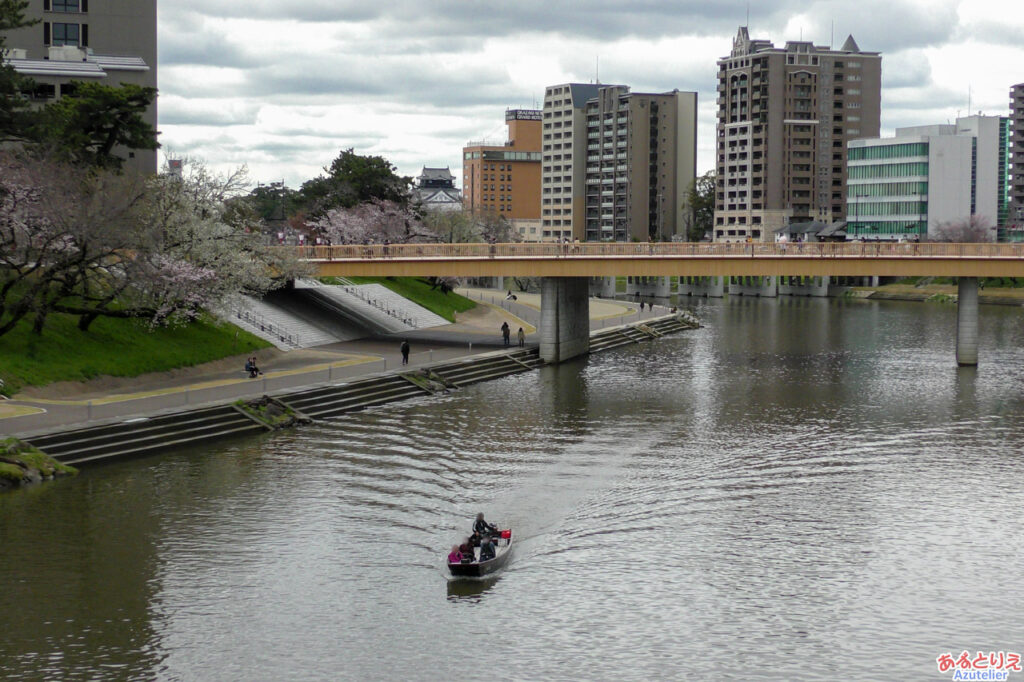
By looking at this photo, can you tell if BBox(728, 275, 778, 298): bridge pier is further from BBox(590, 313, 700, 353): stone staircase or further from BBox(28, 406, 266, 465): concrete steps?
BBox(28, 406, 266, 465): concrete steps

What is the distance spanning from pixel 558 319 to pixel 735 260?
12.5 m

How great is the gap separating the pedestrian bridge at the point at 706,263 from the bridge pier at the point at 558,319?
0.07 meters

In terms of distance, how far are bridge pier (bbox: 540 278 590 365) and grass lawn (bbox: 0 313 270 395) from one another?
20071 millimetres

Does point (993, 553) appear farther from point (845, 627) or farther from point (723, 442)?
point (723, 442)

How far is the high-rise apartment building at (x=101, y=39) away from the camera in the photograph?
3711 inches

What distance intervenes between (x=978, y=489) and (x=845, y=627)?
1551 cm

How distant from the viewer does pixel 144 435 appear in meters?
45.7

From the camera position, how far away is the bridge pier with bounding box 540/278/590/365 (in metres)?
77.7

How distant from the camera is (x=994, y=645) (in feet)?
86.1

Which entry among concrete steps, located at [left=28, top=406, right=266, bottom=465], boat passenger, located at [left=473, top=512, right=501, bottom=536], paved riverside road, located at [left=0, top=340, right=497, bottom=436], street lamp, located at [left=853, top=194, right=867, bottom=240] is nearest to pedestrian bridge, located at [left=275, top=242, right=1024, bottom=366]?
paved riverside road, located at [left=0, top=340, right=497, bottom=436]

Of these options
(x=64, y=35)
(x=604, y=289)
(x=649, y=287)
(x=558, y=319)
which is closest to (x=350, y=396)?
(x=558, y=319)

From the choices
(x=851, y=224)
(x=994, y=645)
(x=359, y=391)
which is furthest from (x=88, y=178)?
(x=851, y=224)

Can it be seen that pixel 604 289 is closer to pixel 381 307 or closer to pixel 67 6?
pixel 381 307

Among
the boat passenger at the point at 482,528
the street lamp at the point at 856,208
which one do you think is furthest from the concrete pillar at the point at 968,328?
the street lamp at the point at 856,208
